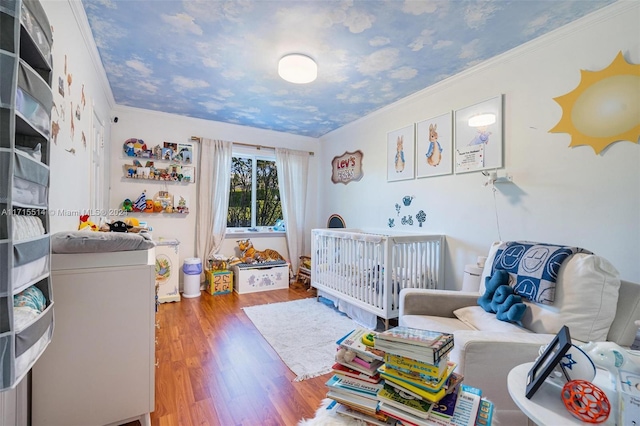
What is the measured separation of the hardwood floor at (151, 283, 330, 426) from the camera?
5.08ft

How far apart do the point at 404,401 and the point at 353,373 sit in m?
0.17

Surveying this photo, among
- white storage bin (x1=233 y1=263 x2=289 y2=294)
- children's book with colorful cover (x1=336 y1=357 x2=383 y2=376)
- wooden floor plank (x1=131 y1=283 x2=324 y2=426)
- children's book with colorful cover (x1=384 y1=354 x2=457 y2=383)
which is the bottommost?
wooden floor plank (x1=131 y1=283 x2=324 y2=426)

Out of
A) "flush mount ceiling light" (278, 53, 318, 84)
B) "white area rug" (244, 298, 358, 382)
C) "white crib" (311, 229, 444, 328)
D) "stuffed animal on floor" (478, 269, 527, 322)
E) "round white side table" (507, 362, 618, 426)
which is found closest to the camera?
"round white side table" (507, 362, 618, 426)

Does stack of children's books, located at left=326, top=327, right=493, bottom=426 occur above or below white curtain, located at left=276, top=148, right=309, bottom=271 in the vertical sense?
below

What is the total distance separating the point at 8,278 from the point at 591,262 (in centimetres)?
223

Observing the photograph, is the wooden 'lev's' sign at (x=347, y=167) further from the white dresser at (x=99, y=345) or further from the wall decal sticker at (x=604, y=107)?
the white dresser at (x=99, y=345)

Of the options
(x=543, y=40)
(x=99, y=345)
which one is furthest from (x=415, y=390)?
(x=543, y=40)

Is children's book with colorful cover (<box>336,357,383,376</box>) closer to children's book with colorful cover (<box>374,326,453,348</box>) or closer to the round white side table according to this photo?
children's book with colorful cover (<box>374,326,453,348</box>)

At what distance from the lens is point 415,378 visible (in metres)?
0.85

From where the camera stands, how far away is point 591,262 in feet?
4.68

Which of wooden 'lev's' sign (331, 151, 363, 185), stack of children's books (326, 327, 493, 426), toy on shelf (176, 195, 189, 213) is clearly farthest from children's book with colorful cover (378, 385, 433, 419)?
toy on shelf (176, 195, 189, 213)

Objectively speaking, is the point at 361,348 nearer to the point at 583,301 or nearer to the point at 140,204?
the point at 583,301

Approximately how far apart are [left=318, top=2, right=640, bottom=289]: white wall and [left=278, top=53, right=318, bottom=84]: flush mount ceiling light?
1.27m

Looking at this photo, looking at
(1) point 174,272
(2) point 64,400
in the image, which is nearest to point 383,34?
(2) point 64,400
